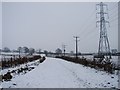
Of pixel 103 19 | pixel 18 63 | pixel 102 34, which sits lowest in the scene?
pixel 18 63

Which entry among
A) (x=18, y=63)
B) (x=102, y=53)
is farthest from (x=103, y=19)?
(x=18, y=63)

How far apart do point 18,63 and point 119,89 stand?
23.3 m

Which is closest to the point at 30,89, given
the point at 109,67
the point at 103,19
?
the point at 109,67

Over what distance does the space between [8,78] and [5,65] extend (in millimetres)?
12966

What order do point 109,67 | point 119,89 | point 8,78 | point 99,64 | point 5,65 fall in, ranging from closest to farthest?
point 119,89, point 8,78, point 109,67, point 99,64, point 5,65

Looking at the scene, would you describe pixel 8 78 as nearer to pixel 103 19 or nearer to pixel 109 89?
pixel 109 89

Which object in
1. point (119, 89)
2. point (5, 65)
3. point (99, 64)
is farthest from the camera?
point (5, 65)

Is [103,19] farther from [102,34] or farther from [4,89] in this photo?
[4,89]

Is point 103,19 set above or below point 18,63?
above

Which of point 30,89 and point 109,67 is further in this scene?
point 109,67

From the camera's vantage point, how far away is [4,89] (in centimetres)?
920

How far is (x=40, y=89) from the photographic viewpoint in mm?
9336

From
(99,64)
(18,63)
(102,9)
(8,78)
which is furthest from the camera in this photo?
(102,9)

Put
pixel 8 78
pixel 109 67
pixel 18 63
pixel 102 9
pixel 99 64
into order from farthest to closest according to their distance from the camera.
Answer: pixel 102 9 < pixel 18 63 < pixel 99 64 < pixel 109 67 < pixel 8 78
